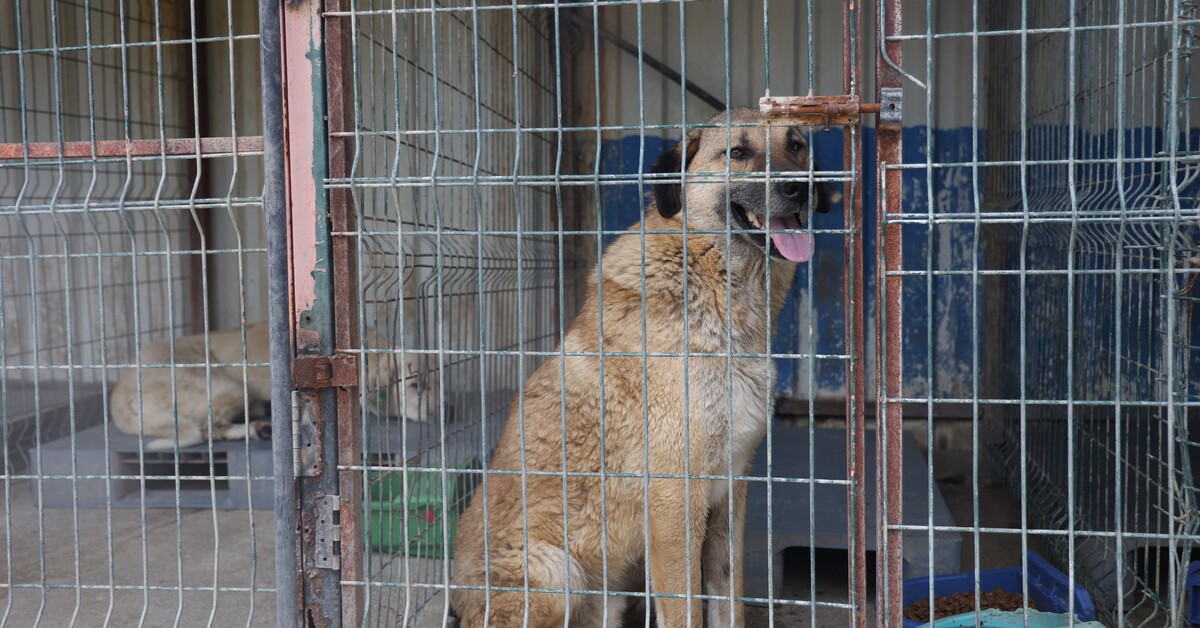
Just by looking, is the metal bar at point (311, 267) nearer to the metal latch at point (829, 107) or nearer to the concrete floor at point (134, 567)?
the concrete floor at point (134, 567)

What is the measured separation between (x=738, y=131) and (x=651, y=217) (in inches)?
18.1

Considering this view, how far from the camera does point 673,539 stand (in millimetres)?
3131

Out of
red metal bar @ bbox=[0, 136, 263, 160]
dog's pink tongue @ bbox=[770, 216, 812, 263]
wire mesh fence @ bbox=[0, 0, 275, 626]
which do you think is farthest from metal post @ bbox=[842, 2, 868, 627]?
wire mesh fence @ bbox=[0, 0, 275, 626]

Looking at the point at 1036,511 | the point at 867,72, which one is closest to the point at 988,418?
the point at 1036,511

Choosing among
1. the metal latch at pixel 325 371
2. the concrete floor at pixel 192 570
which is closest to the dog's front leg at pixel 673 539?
the concrete floor at pixel 192 570

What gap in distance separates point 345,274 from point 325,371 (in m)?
0.29

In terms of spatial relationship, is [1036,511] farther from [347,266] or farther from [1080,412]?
[347,266]

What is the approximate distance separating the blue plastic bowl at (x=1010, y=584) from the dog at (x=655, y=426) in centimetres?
83

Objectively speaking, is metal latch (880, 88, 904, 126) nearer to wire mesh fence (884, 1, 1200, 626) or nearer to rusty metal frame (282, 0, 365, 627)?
wire mesh fence (884, 1, 1200, 626)

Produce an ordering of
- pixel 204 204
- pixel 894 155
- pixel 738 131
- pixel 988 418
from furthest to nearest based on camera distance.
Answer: pixel 988 418 < pixel 738 131 < pixel 204 204 < pixel 894 155

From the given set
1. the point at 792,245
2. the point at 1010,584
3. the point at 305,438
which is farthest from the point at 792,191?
the point at 1010,584

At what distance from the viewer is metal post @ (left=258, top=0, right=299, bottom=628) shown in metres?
2.72

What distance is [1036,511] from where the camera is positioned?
4770 mm

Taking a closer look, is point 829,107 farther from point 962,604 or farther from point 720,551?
point 962,604
